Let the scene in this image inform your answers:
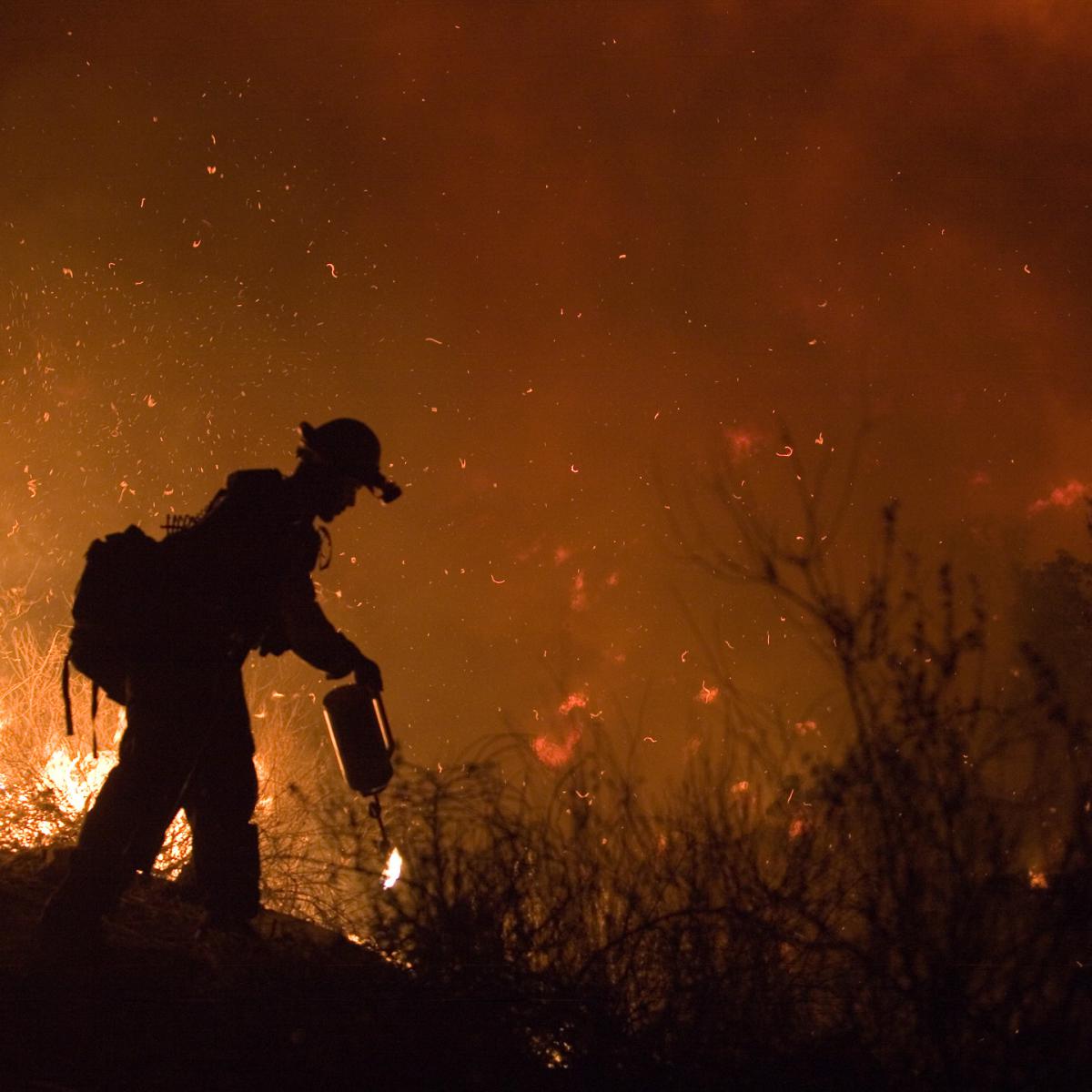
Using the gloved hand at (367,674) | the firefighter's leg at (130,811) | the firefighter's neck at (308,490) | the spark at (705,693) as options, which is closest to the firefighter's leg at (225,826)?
the firefighter's leg at (130,811)

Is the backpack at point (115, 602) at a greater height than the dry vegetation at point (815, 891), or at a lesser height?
greater

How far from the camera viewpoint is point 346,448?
3.56 m

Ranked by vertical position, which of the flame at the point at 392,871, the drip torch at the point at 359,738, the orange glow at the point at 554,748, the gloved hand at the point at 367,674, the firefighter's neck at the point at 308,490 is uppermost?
the firefighter's neck at the point at 308,490

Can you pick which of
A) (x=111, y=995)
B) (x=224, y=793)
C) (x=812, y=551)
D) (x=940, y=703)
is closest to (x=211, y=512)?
(x=224, y=793)

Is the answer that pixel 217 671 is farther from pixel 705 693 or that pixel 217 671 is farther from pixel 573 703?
pixel 705 693

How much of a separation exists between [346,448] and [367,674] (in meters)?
0.80

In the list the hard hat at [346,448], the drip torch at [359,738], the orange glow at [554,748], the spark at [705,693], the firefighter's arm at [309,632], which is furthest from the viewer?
the spark at [705,693]

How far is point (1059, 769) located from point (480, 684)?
135ft

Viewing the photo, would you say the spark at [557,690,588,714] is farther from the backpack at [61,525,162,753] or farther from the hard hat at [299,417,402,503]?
the backpack at [61,525,162,753]

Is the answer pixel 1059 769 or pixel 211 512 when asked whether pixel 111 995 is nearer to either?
pixel 211 512

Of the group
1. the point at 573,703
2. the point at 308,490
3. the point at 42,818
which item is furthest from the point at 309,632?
the point at 42,818

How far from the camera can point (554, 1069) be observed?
9.32 feet

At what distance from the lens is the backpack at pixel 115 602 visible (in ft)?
10.3

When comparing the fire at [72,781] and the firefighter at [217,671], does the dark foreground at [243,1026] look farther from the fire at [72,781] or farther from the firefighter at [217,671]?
the fire at [72,781]
